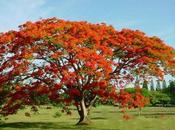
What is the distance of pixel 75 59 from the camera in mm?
40688

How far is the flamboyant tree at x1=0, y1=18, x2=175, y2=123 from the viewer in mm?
40344

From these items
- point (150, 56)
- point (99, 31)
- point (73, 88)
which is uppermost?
point (99, 31)

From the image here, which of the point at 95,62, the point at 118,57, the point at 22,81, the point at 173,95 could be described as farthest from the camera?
the point at 173,95

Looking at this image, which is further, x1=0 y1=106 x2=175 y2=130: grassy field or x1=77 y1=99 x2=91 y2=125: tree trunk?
x1=77 y1=99 x2=91 y2=125: tree trunk

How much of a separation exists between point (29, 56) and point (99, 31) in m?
7.93

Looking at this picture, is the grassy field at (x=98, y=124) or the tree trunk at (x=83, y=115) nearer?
the grassy field at (x=98, y=124)

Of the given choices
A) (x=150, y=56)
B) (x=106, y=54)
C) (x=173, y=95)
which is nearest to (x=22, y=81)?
(x=106, y=54)

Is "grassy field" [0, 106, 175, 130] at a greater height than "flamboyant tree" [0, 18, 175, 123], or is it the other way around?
"flamboyant tree" [0, 18, 175, 123]

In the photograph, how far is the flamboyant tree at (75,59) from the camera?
→ 40.3 metres

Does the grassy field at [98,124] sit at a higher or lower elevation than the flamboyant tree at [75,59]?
lower

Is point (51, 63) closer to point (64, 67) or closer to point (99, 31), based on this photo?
point (64, 67)

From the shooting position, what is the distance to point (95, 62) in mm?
39594

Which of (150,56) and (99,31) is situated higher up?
(99,31)

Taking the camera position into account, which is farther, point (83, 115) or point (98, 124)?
point (98, 124)
